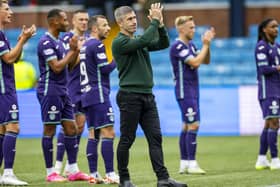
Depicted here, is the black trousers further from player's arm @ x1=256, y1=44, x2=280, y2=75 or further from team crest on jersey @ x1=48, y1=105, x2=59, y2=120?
player's arm @ x1=256, y1=44, x2=280, y2=75

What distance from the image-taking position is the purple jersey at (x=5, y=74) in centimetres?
1242

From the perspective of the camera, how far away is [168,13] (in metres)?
29.4

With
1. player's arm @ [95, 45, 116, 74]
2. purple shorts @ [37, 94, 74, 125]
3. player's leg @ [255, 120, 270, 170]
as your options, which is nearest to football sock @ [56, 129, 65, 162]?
purple shorts @ [37, 94, 74, 125]

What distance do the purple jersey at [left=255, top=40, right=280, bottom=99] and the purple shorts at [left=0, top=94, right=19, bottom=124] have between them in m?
4.16

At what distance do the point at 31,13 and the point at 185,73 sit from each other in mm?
16112

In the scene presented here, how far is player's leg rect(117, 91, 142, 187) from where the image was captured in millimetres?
11375

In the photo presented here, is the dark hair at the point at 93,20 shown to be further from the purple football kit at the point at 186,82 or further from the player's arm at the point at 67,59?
the purple football kit at the point at 186,82

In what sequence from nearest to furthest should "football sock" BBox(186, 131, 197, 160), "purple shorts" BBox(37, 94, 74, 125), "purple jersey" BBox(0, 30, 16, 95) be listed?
"purple jersey" BBox(0, 30, 16, 95)
"purple shorts" BBox(37, 94, 74, 125)
"football sock" BBox(186, 131, 197, 160)

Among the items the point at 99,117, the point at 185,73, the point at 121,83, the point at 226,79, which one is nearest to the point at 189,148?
the point at 185,73

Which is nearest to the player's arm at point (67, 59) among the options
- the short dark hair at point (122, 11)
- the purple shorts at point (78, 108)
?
the short dark hair at point (122, 11)

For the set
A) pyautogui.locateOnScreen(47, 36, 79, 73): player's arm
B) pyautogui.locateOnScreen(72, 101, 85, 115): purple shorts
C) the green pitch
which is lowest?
the green pitch

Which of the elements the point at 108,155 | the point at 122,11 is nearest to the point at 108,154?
the point at 108,155

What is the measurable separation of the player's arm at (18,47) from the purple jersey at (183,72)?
311cm

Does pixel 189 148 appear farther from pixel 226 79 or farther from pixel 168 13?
pixel 168 13
